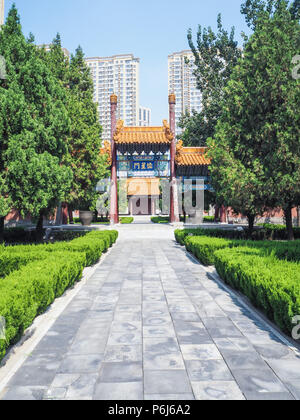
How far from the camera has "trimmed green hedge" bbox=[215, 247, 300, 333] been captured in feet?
15.9

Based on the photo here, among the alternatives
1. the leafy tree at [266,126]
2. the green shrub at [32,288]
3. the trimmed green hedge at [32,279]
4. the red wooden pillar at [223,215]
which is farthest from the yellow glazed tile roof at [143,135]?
the green shrub at [32,288]

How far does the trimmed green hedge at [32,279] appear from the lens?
4.48 meters

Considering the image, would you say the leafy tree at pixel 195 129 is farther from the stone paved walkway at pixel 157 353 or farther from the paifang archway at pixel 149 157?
the stone paved walkway at pixel 157 353

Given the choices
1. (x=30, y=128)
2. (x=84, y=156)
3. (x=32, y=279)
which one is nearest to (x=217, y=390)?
(x=32, y=279)

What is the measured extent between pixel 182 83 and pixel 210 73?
10681 cm

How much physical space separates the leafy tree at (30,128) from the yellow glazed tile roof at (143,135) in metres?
12.1

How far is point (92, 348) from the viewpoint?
450 cm

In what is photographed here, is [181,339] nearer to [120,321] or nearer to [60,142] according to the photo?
[120,321]

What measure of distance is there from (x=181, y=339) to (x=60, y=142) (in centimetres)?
1238

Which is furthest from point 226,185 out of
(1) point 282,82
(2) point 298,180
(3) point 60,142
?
(3) point 60,142

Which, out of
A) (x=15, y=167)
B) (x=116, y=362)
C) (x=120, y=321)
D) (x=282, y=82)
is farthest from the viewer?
(x=282, y=82)

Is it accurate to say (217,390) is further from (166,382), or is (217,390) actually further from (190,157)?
(190,157)

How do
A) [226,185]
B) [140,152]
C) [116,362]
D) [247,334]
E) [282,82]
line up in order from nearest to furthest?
[116,362], [247,334], [282,82], [226,185], [140,152]

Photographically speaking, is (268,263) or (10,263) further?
(10,263)
